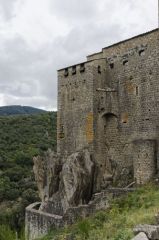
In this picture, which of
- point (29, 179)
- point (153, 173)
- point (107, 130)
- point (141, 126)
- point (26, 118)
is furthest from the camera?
point (26, 118)

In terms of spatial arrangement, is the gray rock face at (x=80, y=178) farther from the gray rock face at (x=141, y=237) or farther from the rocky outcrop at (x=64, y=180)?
the gray rock face at (x=141, y=237)

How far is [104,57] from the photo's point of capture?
75.3ft

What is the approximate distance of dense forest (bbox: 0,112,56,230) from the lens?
136 ft

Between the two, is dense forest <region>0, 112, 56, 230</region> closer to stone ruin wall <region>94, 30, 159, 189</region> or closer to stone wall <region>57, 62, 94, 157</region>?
stone wall <region>57, 62, 94, 157</region>

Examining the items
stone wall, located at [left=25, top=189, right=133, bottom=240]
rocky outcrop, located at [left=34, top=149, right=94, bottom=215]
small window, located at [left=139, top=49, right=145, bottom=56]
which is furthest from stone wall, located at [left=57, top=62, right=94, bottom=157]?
stone wall, located at [left=25, top=189, right=133, bottom=240]

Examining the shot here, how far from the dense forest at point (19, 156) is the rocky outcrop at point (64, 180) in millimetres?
9598

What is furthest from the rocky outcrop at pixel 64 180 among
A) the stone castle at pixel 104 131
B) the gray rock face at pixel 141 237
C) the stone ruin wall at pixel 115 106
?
the gray rock face at pixel 141 237

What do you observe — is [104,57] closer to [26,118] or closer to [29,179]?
[29,179]

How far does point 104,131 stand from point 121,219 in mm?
10071

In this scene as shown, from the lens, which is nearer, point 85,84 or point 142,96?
point 142,96

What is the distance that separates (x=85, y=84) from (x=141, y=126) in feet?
12.4

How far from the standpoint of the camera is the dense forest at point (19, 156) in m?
41.6

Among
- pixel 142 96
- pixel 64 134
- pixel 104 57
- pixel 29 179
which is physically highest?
pixel 104 57

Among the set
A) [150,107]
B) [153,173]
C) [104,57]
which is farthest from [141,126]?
[104,57]
